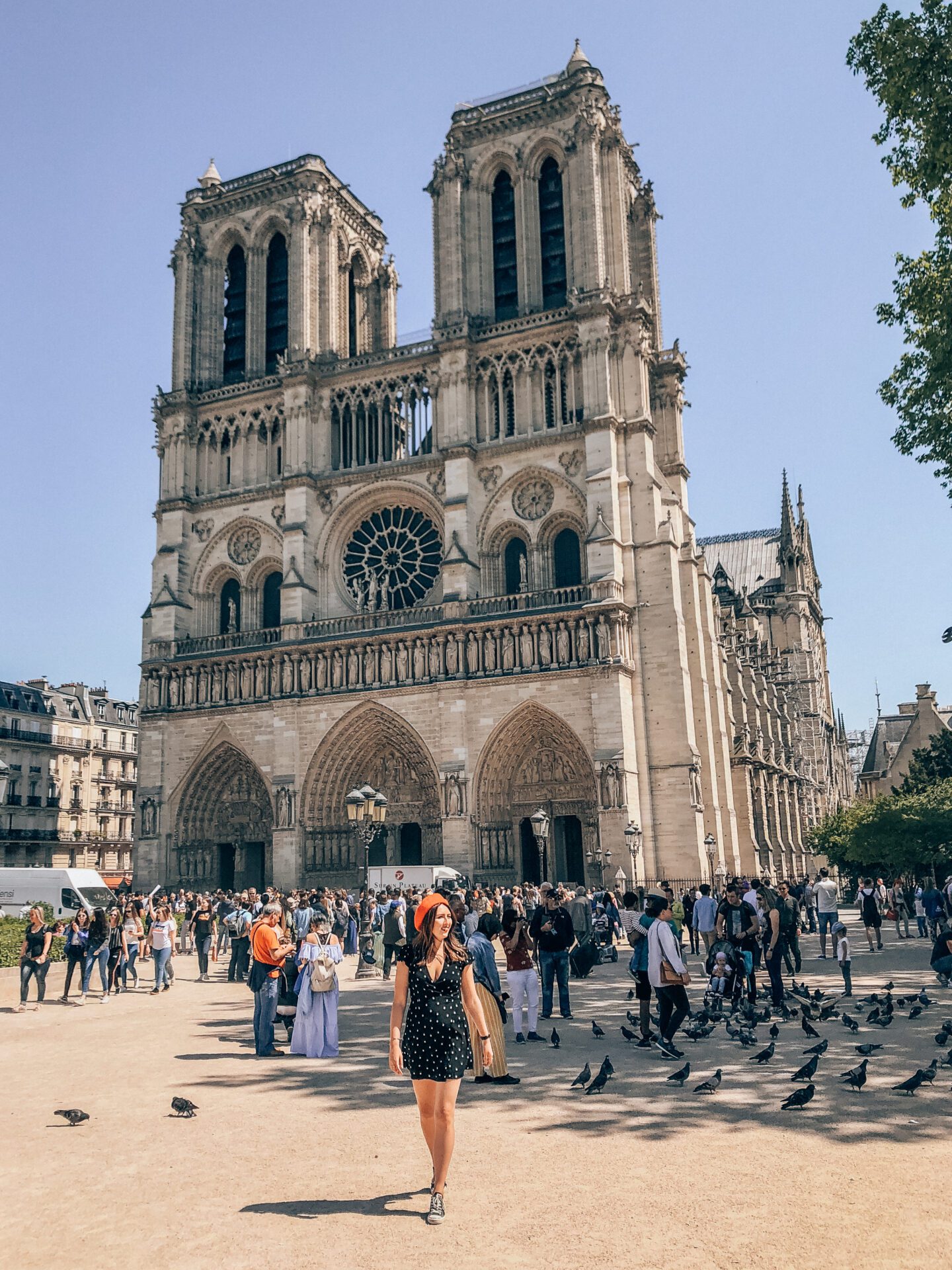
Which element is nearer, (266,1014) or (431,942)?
(431,942)

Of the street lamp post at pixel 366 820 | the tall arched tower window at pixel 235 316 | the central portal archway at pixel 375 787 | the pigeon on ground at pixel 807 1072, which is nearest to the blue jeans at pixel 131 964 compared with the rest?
the street lamp post at pixel 366 820

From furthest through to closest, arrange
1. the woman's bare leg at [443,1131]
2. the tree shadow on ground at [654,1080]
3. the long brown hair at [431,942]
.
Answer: the tree shadow on ground at [654,1080] < the long brown hair at [431,942] < the woman's bare leg at [443,1131]

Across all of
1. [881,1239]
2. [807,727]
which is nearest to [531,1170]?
Result: [881,1239]

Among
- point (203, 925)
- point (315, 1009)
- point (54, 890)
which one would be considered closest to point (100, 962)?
point (203, 925)

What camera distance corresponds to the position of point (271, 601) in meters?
38.5

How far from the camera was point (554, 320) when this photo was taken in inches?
1366

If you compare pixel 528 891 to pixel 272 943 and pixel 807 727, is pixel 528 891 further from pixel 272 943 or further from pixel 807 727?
pixel 807 727

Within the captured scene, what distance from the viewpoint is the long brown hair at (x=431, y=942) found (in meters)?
5.64

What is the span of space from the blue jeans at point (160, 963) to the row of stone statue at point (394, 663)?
17209 millimetres

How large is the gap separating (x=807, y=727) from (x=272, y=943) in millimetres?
52555

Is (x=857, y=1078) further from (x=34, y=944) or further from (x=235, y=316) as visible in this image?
(x=235, y=316)

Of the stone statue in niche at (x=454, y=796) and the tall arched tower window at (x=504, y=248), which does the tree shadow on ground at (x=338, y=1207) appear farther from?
the tall arched tower window at (x=504, y=248)

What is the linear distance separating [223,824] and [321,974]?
92.2 ft

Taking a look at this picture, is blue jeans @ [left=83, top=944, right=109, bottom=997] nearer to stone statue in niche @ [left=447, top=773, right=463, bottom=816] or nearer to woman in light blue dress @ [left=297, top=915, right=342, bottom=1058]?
woman in light blue dress @ [left=297, top=915, right=342, bottom=1058]
